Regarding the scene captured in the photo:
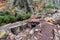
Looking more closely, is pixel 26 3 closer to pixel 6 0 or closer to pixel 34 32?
pixel 6 0

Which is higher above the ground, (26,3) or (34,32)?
(34,32)

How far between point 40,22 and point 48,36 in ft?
2.33

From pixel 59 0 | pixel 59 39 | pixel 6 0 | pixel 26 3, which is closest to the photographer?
pixel 59 39

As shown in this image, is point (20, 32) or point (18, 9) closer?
point (20, 32)

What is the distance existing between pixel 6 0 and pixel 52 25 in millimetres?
8865

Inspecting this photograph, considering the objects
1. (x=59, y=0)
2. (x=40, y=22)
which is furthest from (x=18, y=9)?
(x=40, y=22)

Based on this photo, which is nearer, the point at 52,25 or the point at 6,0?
the point at 52,25

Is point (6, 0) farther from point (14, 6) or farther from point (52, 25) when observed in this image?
point (52, 25)

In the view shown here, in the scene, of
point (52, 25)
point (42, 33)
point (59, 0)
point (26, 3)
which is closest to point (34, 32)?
point (42, 33)

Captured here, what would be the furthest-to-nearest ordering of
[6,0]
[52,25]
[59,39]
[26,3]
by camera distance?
[6,0] < [26,3] < [52,25] < [59,39]

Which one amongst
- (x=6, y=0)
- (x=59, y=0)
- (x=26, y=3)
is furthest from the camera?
(x=59, y=0)

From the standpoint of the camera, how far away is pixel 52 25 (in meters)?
5.24

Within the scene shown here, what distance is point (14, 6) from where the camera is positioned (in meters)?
11.3

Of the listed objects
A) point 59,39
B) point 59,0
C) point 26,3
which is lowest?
point 59,0
